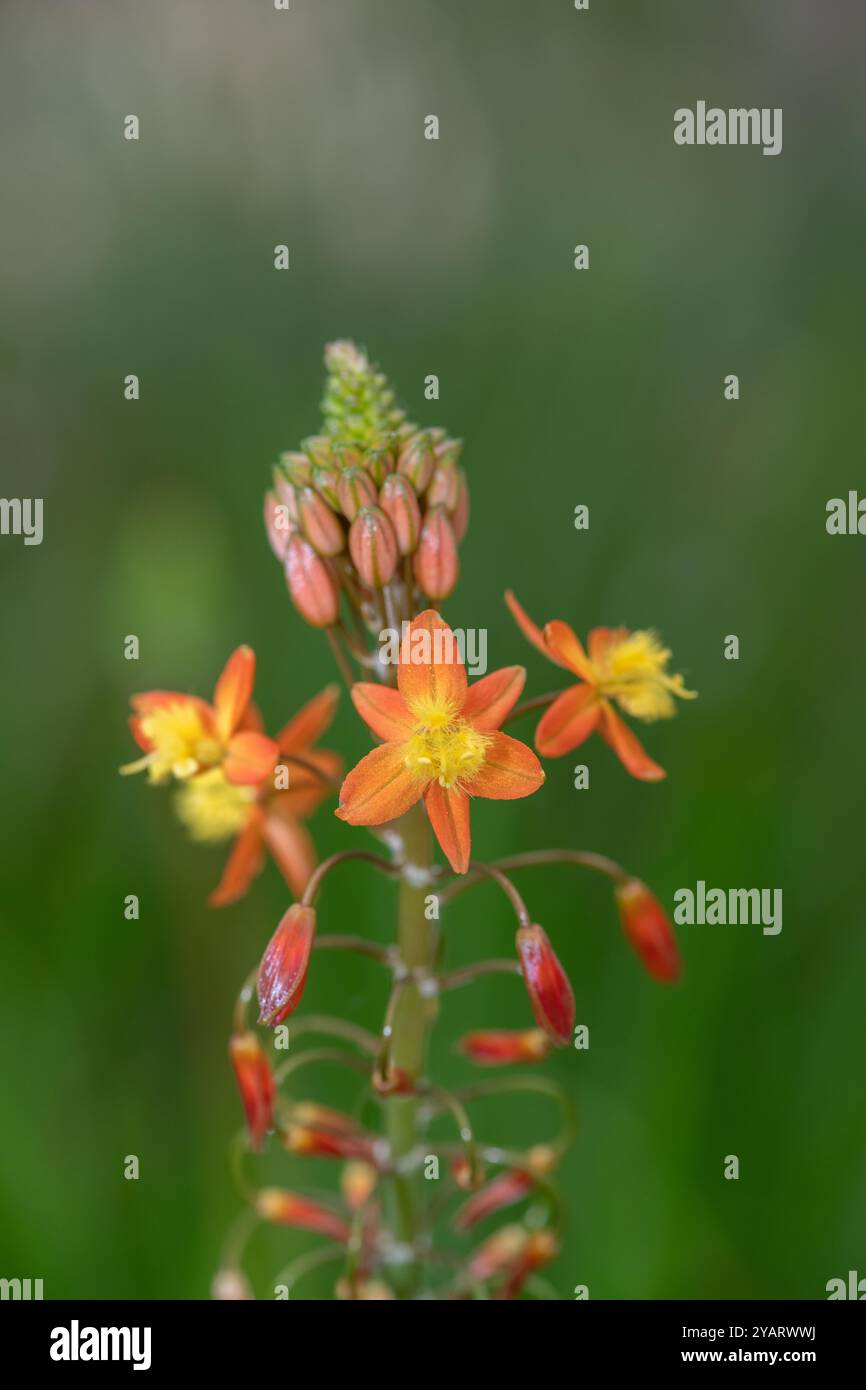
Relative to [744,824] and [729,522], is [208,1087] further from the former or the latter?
[729,522]

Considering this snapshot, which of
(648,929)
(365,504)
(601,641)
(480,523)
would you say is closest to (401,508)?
(365,504)

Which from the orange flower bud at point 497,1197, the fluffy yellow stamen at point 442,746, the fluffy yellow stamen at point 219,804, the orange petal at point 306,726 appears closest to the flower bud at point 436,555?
the fluffy yellow stamen at point 442,746

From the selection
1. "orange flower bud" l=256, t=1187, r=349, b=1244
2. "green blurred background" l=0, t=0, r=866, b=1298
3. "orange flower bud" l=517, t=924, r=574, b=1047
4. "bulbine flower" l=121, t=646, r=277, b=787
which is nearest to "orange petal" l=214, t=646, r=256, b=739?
"bulbine flower" l=121, t=646, r=277, b=787

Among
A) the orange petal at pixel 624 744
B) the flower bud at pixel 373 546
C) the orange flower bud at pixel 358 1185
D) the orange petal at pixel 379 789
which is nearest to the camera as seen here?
the orange petal at pixel 379 789

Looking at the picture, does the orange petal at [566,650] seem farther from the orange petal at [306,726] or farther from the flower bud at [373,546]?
the orange petal at [306,726]

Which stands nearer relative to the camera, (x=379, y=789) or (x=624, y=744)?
(x=379, y=789)

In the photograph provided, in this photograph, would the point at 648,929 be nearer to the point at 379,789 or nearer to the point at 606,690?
the point at 606,690

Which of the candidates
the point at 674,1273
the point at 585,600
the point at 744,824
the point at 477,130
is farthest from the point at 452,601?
the point at 477,130

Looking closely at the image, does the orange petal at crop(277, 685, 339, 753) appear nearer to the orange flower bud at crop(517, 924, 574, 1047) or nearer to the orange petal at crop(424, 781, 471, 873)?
the orange petal at crop(424, 781, 471, 873)
